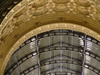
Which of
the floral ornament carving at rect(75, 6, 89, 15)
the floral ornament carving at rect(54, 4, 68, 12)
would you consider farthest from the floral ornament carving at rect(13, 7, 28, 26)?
the floral ornament carving at rect(75, 6, 89, 15)

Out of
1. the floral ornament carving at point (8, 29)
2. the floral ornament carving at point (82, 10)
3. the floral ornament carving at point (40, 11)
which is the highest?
the floral ornament carving at point (40, 11)

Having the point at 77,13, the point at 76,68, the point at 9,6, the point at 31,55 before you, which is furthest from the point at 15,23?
the point at 76,68

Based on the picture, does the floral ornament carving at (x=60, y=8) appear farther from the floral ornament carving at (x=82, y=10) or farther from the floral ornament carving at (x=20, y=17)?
the floral ornament carving at (x=20, y=17)

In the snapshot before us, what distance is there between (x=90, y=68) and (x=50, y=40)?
28.6 feet

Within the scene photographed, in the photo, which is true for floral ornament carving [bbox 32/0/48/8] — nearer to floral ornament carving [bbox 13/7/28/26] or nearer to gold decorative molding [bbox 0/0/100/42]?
gold decorative molding [bbox 0/0/100/42]

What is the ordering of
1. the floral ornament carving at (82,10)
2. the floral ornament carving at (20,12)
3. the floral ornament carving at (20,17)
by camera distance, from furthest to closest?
the floral ornament carving at (82,10) → the floral ornament carving at (20,17) → the floral ornament carving at (20,12)

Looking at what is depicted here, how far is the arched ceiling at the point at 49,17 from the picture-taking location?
85.0 feet

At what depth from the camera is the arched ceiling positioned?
25.9 m

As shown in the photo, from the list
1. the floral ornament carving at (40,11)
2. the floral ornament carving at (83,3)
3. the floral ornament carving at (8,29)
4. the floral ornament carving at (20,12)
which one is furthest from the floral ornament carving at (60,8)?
the floral ornament carving at (8,29)

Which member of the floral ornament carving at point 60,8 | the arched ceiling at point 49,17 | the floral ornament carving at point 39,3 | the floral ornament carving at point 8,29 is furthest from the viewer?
the floral ornament carving at point 60,8

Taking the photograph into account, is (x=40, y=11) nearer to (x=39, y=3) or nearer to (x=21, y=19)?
(x=39, y=3)

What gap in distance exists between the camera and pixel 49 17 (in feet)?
90.5

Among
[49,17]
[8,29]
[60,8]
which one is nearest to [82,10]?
[60,8]

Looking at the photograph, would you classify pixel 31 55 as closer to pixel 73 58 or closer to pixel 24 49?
pixel 24 49
